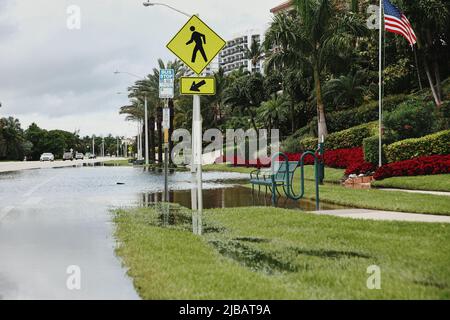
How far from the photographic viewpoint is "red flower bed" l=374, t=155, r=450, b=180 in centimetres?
1852

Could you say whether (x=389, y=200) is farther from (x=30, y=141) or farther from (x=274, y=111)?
(x=30, y=141)

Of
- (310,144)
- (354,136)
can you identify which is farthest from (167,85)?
(310,144)

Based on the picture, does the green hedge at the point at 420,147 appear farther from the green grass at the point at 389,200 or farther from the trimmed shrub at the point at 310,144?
the trimmed shrub at the point at 310,144

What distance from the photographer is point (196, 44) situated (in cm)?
1153

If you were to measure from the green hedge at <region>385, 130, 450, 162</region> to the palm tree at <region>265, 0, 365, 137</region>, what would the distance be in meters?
10.1

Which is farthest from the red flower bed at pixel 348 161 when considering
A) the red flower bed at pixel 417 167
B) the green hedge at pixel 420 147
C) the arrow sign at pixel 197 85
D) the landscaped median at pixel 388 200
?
the arrow sign at pixel 197 85

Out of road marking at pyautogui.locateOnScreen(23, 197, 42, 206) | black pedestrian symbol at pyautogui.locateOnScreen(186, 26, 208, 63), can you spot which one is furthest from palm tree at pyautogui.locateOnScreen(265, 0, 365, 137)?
black pedestrian symbol at pyautogui.locateOnScreen(186, 26, 208, 63)

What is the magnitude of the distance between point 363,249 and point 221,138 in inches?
2213

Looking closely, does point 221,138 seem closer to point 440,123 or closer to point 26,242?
point 440,123

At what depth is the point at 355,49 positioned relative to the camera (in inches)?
1548

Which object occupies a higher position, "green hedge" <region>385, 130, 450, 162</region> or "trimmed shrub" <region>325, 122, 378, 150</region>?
"trimmed shrub" <region>325, 122, 378, 150</region>

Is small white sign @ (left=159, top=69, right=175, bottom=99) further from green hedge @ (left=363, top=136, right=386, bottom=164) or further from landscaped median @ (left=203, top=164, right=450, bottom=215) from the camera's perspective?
green hedge @ (left=363, top=136, right=386, bottom=164)

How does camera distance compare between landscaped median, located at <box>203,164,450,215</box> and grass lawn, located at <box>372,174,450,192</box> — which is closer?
landscaped median, located at <box>203,164,450,215</box>
